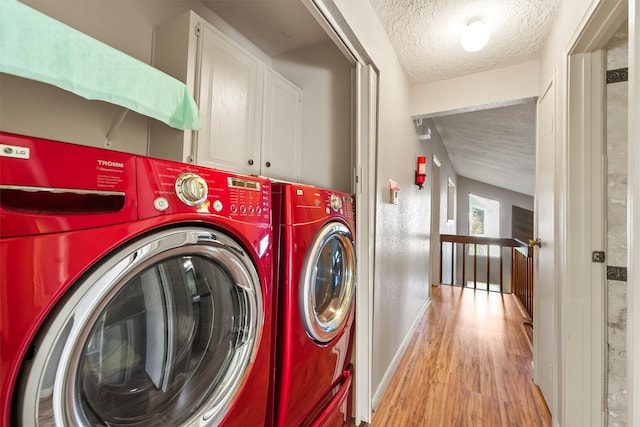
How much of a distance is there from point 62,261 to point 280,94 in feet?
5.09

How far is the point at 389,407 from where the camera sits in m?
1.60

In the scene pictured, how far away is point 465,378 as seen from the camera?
186 cm

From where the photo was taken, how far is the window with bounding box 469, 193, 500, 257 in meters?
7.91

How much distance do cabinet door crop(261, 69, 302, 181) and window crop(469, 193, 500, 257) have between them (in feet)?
25.2

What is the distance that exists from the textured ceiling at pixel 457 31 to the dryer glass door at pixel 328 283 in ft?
4.33

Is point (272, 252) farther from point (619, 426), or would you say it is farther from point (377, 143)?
point (619, 426)

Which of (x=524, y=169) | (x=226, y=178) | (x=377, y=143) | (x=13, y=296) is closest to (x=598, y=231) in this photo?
(x=377, y=143)

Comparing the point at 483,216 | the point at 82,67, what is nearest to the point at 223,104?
the point at 82,67

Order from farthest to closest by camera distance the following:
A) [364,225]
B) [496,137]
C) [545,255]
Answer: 1. [496,137]
2. [545,255]
3. [364,225]

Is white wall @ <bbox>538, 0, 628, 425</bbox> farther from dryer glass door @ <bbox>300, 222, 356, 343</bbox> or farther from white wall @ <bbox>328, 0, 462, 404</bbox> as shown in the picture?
dryer glass door @ <bbox>300, 222, 356, 343</bbox>

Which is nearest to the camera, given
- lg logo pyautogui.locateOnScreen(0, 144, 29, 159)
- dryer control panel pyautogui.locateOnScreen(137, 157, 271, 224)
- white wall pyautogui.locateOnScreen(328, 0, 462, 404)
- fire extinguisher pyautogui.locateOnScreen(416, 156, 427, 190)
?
lg logo pyautogui.locateOnScreen(0, 144, 29, 159)

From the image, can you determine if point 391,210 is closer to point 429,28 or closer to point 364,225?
point 364,225

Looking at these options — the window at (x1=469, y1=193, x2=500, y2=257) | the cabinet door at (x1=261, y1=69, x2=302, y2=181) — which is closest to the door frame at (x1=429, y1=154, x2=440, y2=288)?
the cabinet door at (x1=261, y1=69, x2=302, y2=181)

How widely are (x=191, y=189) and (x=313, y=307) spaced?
0.66m
